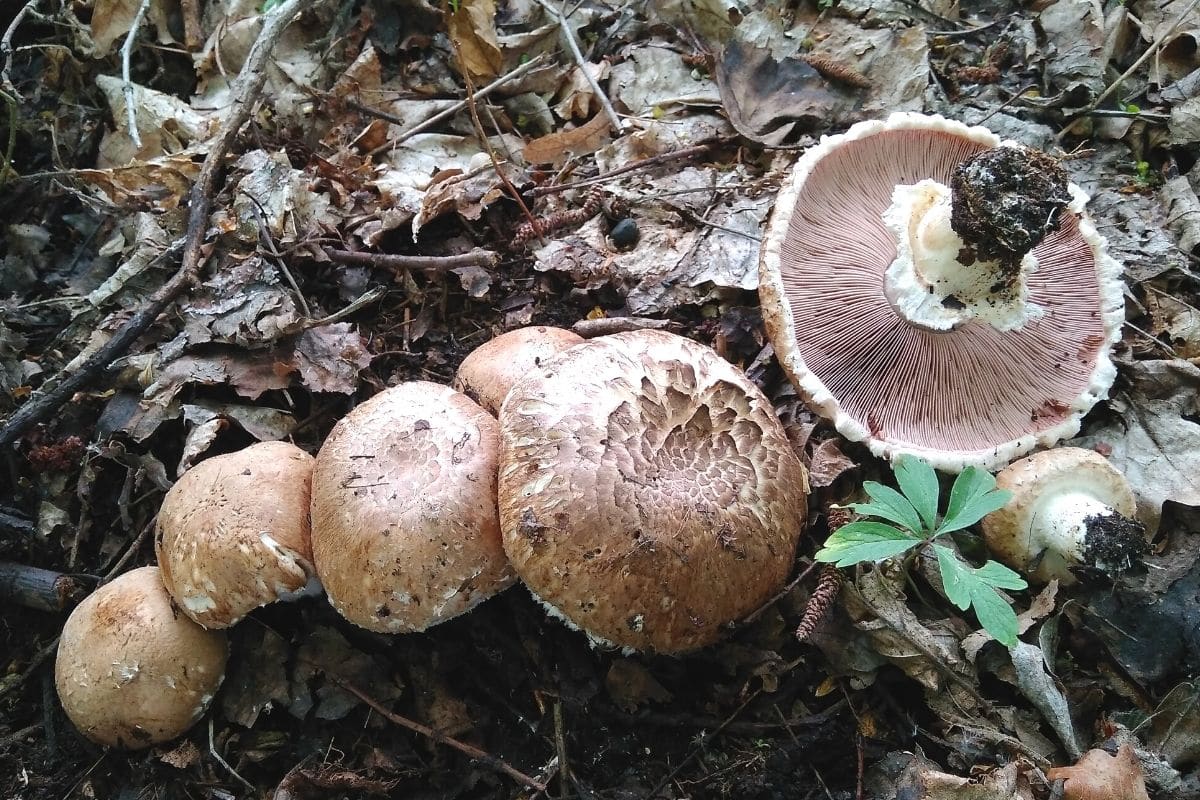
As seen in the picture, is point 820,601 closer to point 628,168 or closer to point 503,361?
point 503,361

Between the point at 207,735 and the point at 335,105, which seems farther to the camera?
the point at 335,105

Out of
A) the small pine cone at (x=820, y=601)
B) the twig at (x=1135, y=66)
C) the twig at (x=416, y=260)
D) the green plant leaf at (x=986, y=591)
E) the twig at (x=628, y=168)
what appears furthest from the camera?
the twig at (x=628, y=168)

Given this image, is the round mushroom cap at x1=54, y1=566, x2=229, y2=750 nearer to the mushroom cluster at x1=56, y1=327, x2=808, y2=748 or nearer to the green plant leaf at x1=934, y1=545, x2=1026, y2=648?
the mushroom cluster at x1=56, y1=327, x2=808, y2=748

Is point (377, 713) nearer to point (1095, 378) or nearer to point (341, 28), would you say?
point (1095, 378)

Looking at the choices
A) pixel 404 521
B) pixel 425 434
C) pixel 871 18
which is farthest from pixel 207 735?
pixel 871 18

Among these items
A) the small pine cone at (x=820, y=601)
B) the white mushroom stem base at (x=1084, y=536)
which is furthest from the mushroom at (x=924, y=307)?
the small pine cone at (x=820, y=601)

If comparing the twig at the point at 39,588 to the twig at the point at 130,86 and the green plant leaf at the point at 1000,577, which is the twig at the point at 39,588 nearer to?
the twig at the point at 130,86
